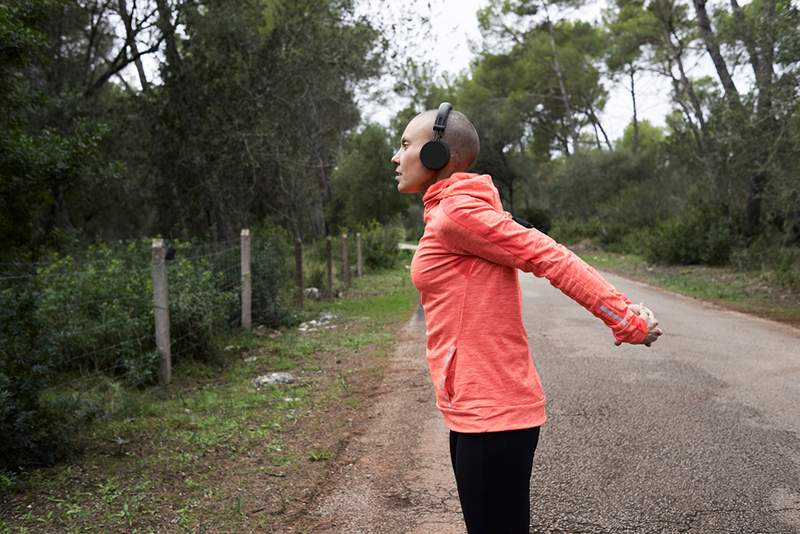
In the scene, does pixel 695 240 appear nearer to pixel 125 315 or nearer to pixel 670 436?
pixel 670 436

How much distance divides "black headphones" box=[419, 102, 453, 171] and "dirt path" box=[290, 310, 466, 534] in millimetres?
2192

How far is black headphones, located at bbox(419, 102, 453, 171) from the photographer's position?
2258mm

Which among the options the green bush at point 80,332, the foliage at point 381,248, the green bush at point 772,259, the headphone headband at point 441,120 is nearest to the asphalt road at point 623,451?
the green bush at point 80,332

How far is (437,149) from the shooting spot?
2.26 meters

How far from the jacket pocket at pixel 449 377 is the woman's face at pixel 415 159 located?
0.55 m

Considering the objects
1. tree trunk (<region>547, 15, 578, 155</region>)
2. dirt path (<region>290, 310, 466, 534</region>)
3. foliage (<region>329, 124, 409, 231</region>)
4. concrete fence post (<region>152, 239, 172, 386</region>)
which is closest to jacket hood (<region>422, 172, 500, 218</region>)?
dirt path (<region>290, 310, 466, 534</region>)

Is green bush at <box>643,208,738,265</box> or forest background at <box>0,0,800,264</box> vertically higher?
forest background at <box>0,0,800,264</box>

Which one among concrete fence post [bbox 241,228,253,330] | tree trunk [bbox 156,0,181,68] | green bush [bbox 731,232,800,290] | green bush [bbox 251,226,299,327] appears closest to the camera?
concrete fence post [bbox 241,228,253,330]

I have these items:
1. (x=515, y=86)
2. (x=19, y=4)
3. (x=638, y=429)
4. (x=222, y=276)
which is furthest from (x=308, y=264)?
(x=515, y=86)

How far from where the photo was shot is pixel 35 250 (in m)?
8.26

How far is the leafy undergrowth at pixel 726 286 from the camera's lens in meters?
12.7

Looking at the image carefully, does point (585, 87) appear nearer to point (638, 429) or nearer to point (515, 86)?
point (515, 86)

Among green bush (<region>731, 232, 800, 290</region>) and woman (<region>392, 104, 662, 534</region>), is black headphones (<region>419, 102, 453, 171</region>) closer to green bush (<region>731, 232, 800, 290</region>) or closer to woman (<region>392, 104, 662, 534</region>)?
woman (<region>392, 104, 662, 534</region>)

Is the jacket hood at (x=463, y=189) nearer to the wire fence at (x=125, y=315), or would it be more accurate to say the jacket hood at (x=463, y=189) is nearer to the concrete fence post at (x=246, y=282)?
the wire fence at (x=125, y=315)
